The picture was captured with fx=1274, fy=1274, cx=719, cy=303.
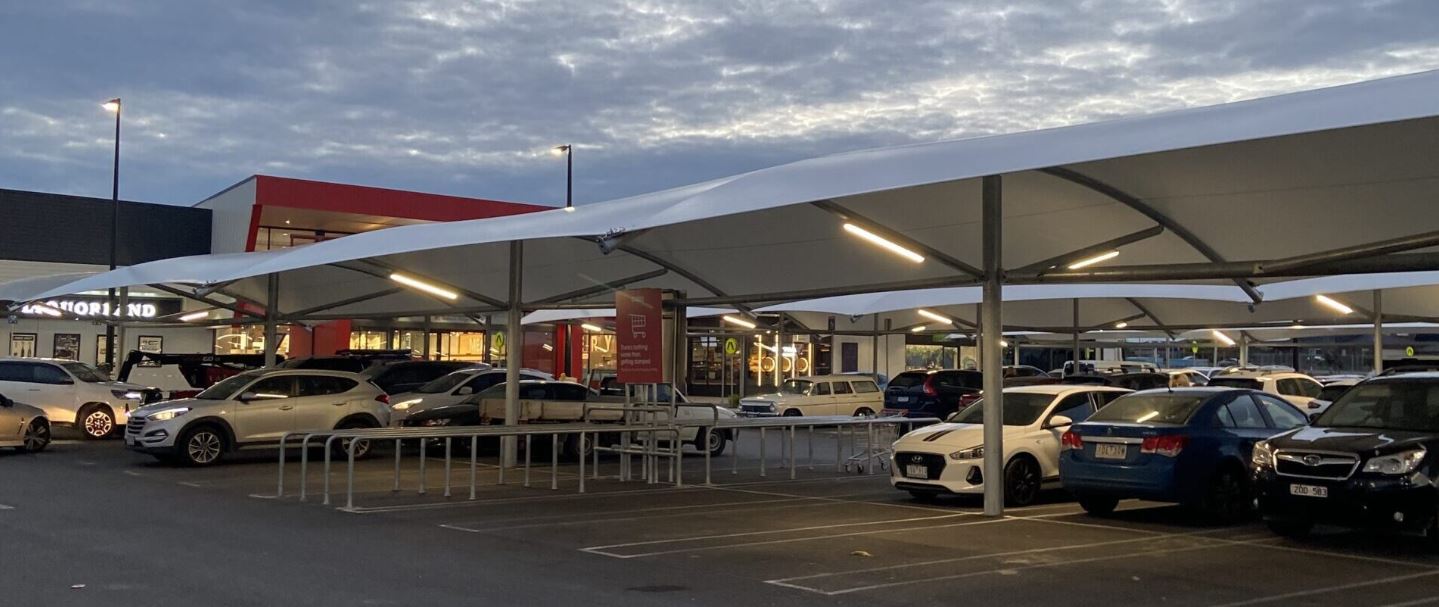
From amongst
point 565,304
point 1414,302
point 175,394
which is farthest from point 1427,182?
point 175,394

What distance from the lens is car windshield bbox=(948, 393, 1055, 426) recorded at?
51.9 ft

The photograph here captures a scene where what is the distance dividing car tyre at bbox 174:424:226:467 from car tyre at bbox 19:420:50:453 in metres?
3.25

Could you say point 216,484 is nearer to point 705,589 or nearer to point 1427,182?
point 705,589

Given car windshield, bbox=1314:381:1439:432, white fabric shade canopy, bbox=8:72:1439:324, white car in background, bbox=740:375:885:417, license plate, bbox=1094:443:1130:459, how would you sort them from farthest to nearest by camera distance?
white car in background, bbox=740:375:885:417 < license plate, bbox=1094:443:1130:459 < car windshield, bbox=1314:381:1439:432 < white fabric shade canopy, bbox=8:72:1439:324

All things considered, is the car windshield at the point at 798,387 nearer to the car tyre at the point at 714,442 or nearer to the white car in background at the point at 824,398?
the white car in background at the point at 824,398

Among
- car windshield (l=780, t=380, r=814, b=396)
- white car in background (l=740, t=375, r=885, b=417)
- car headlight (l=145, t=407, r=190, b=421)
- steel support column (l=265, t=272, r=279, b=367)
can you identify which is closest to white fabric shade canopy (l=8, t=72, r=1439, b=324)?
car headlight (l=145, t=407, r=190, b=421)

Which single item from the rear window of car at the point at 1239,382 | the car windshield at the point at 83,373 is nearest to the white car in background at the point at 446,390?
the car windshield at the point at 83,373

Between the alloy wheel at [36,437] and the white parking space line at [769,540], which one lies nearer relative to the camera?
the white parking space line at [769,540]

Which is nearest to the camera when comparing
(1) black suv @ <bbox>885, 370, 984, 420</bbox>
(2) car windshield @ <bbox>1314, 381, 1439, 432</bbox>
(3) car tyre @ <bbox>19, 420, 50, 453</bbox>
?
(2) car windshield @ <bbox>1314, 381, 1439, 432</bbox>

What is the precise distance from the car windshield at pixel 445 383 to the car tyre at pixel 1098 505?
1376cm

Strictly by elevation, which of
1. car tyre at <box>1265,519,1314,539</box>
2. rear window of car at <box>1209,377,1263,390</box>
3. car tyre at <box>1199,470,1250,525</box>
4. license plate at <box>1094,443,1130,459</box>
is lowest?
car tyre at <box>1265,519,1314,539</box>

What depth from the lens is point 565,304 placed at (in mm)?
21844

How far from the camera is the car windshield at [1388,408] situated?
11.8 metres

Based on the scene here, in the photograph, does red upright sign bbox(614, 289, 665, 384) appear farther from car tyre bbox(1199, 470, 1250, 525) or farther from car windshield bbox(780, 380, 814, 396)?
car windshield bbox(780, 380, 814, 396)
